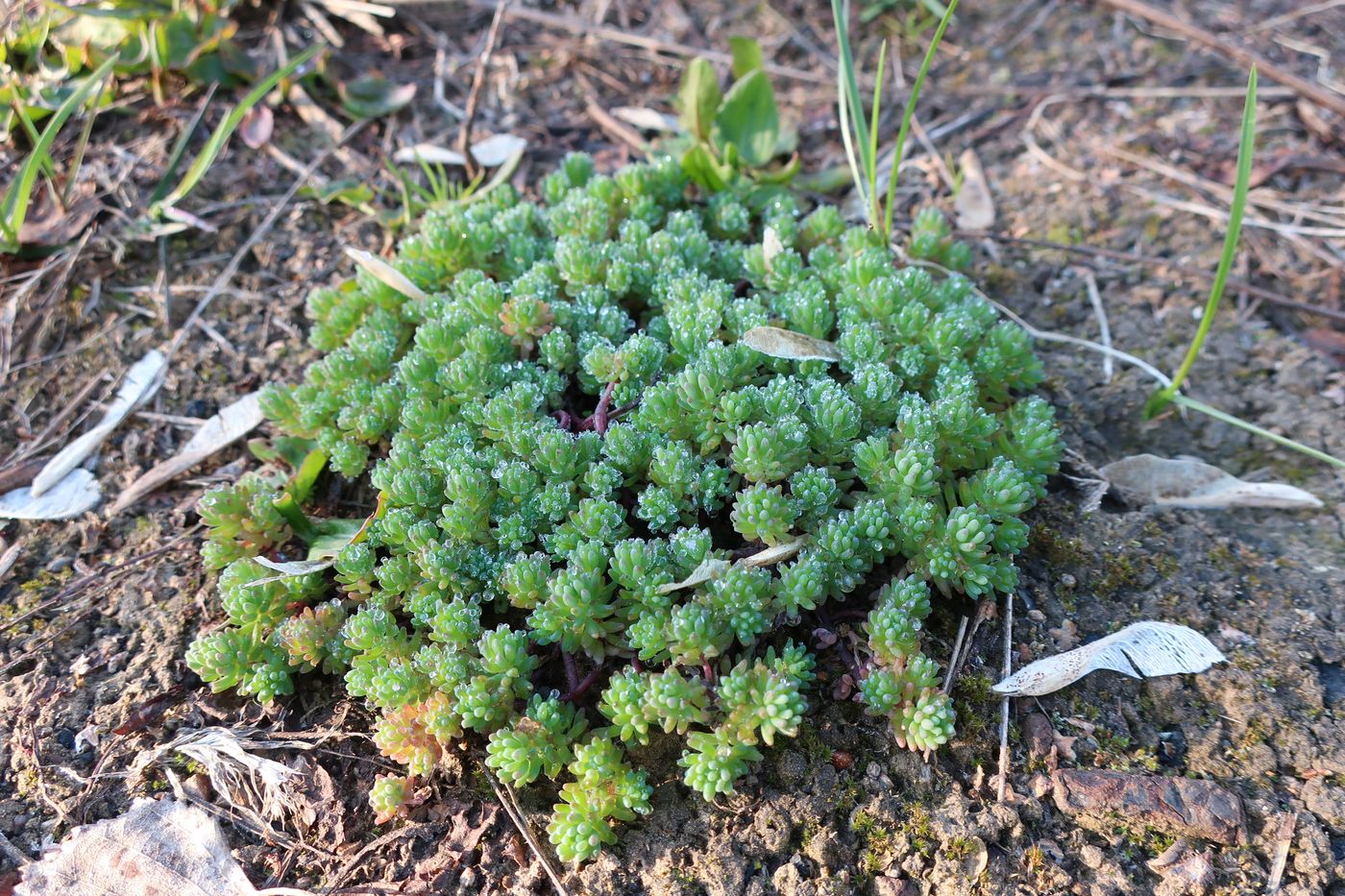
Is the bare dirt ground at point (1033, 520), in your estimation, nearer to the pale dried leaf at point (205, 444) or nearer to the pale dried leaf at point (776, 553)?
the pale dried leaf at point (205, 444)

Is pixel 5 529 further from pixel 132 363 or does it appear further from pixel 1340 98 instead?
pixel 1340 98

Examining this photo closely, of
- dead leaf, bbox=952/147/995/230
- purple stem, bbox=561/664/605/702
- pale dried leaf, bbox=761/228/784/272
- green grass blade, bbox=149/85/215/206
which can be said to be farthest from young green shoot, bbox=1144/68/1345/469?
green grass blade, bbox=149/85/215/206

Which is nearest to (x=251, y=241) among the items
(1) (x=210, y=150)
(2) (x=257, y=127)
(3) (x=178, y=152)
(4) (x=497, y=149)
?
(1) (x=210, y=150)

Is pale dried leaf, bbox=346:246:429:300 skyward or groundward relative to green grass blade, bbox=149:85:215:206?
groundward

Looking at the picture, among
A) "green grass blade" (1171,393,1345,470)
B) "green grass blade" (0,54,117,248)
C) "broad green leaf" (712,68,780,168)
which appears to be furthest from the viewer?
"broad green leaf" (712,68,780,168)

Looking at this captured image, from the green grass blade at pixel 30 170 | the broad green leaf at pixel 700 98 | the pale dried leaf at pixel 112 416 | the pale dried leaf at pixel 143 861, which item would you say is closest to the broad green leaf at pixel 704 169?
the broad green leaf at pixel 700 98

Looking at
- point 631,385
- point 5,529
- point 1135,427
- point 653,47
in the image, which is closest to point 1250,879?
point 1135,427

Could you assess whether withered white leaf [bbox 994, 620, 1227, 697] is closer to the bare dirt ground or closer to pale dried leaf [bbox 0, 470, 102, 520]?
the bare dirt ground
